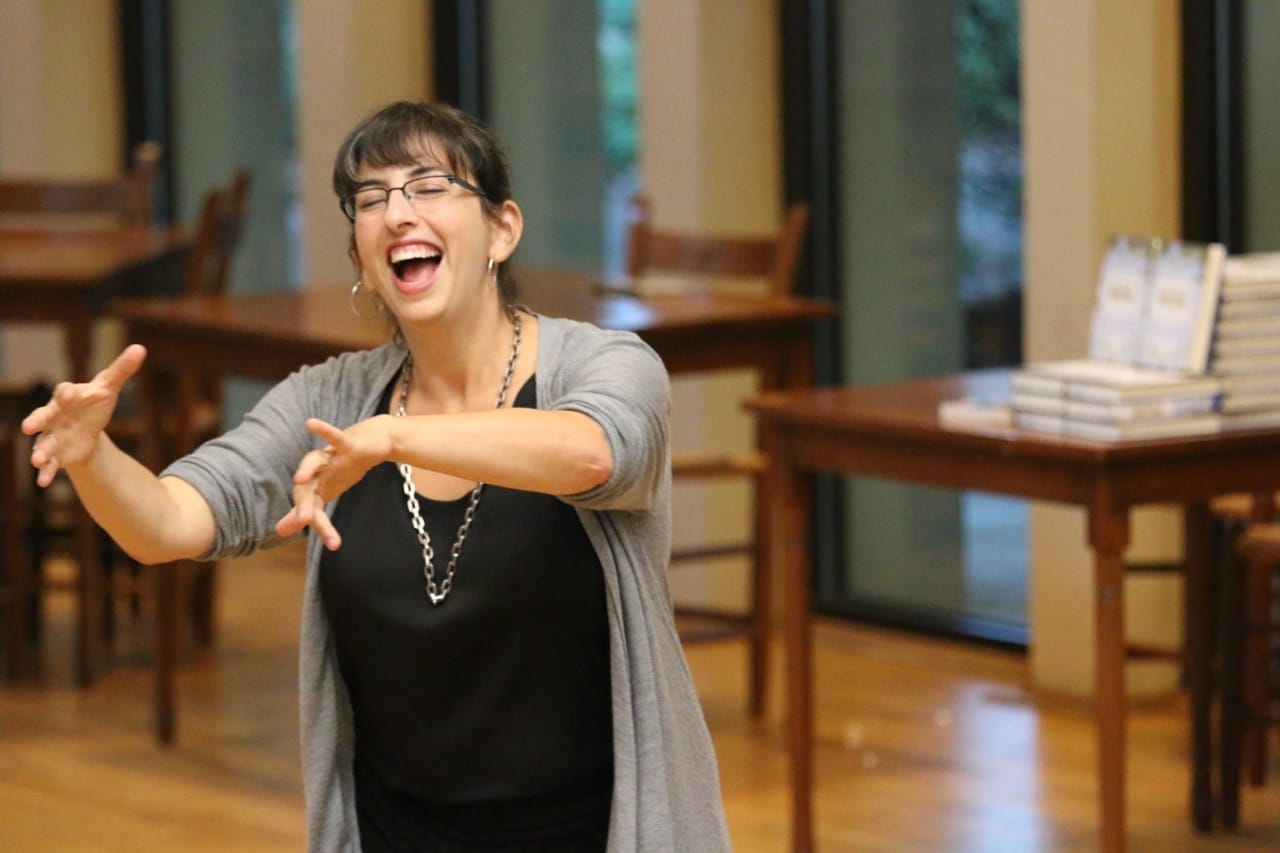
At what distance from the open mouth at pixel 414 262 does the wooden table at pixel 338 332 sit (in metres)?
2.12

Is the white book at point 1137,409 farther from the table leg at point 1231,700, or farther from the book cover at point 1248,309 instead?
the table leg at point 1231,700

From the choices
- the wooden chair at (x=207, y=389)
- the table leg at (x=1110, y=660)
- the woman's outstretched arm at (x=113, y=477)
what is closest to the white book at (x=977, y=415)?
the table leg at (x=1110, y=660)

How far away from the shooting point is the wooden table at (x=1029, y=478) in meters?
3.22

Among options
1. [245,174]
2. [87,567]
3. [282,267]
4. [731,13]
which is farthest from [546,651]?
[282,267]

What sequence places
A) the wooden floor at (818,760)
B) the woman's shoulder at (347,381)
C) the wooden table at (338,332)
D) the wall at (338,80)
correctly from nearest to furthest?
the woman's shoulder at (347,381) < the wooden floor at (818,760) < the wooden table at (338,332) < the wall at (338,80)

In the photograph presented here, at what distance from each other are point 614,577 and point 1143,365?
1588mm

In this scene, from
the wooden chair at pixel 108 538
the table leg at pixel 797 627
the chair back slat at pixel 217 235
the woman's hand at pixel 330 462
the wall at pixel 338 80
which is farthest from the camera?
the wall at pixel 338 80

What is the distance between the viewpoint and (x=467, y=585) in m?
2.08

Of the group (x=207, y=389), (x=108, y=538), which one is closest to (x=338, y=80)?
(x=207, y=389)

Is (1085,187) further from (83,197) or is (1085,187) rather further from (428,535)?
(83,197)

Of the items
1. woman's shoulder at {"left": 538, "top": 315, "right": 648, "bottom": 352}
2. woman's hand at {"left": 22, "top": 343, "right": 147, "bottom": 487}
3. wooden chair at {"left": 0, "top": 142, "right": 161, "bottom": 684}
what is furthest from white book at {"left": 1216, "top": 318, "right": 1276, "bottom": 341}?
wooden chair at {"left": 0, "top": 142, "right": 161, "bottom": 684}

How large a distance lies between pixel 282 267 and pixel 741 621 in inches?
140

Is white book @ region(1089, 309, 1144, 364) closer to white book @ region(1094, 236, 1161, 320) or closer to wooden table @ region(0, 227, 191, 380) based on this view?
white book @ region(1094, 236, 1161, 320)

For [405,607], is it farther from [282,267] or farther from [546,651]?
[282,267]
